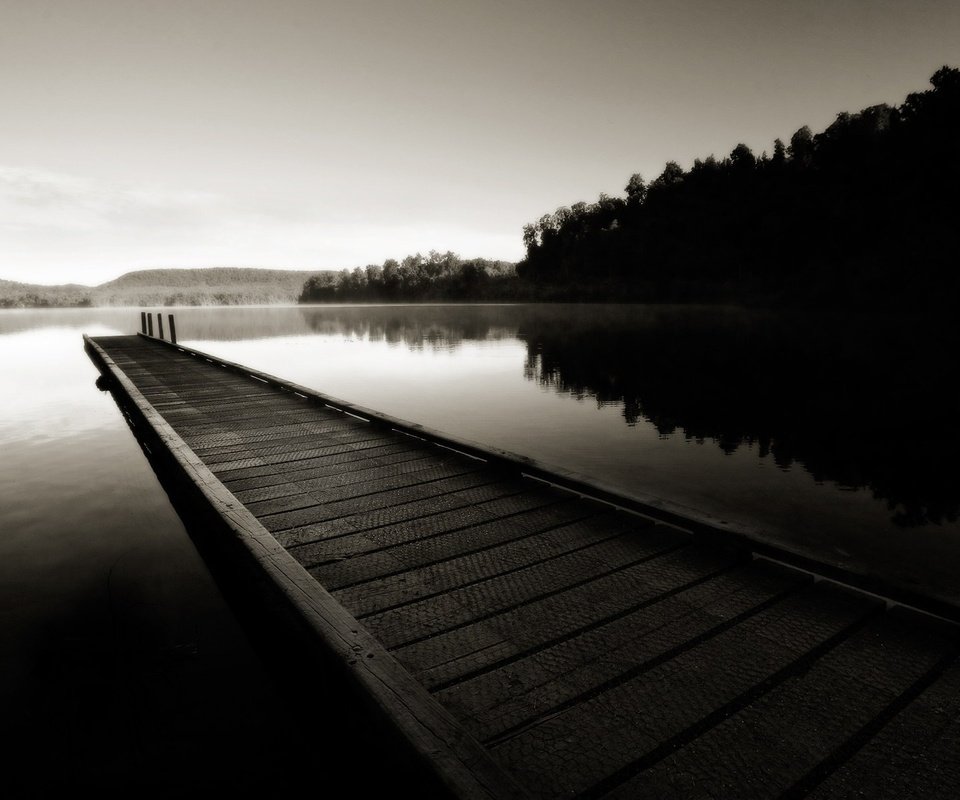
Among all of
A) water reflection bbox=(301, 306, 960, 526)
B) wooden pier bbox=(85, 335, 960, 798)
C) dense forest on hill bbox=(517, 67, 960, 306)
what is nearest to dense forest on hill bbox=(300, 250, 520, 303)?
dense forest on hill bbox=(517, 67, 960, 306)

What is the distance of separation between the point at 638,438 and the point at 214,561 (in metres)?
7.10

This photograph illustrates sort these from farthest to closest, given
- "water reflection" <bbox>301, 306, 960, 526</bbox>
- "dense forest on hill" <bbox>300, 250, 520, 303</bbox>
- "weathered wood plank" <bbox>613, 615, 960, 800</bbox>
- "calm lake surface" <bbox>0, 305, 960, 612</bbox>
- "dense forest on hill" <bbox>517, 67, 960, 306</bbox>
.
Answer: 1. "dense forest on hill" <bbox>300, 250, 520, 303</bbox>
2. "dense forest on hill" <bbox>517, 67, 960, 306</bbox>
3. "water reflection" <bbox>301, 306, 960, 526</bbox>
4. "calm lake surface" <bbox>0, 305, 960, 612</bbox>
5. "weathered wood plank" <bbox>613, 615, 960, 800</bbox>

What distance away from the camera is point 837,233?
174 ft

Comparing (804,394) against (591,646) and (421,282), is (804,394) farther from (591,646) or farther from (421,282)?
(421,282)

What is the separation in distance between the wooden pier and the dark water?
0.47 m

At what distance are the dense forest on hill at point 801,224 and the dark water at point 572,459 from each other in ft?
92.6

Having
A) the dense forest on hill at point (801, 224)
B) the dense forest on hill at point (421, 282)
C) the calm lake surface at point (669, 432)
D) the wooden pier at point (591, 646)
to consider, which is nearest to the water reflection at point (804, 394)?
the calm lake surface at point (669, 432)

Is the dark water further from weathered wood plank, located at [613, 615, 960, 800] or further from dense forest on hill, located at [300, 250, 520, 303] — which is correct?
dense forest on hill, located at [300, 250, 520, 303]

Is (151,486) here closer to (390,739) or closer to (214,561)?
(214,561)

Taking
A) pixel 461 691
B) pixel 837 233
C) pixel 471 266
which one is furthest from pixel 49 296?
pixel 461 691

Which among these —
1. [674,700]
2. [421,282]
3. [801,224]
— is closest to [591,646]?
[674,700]

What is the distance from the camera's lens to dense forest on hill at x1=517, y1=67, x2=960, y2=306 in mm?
42938

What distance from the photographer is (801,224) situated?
57.8 m

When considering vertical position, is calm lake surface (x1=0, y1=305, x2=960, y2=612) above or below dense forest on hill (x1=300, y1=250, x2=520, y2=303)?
below
